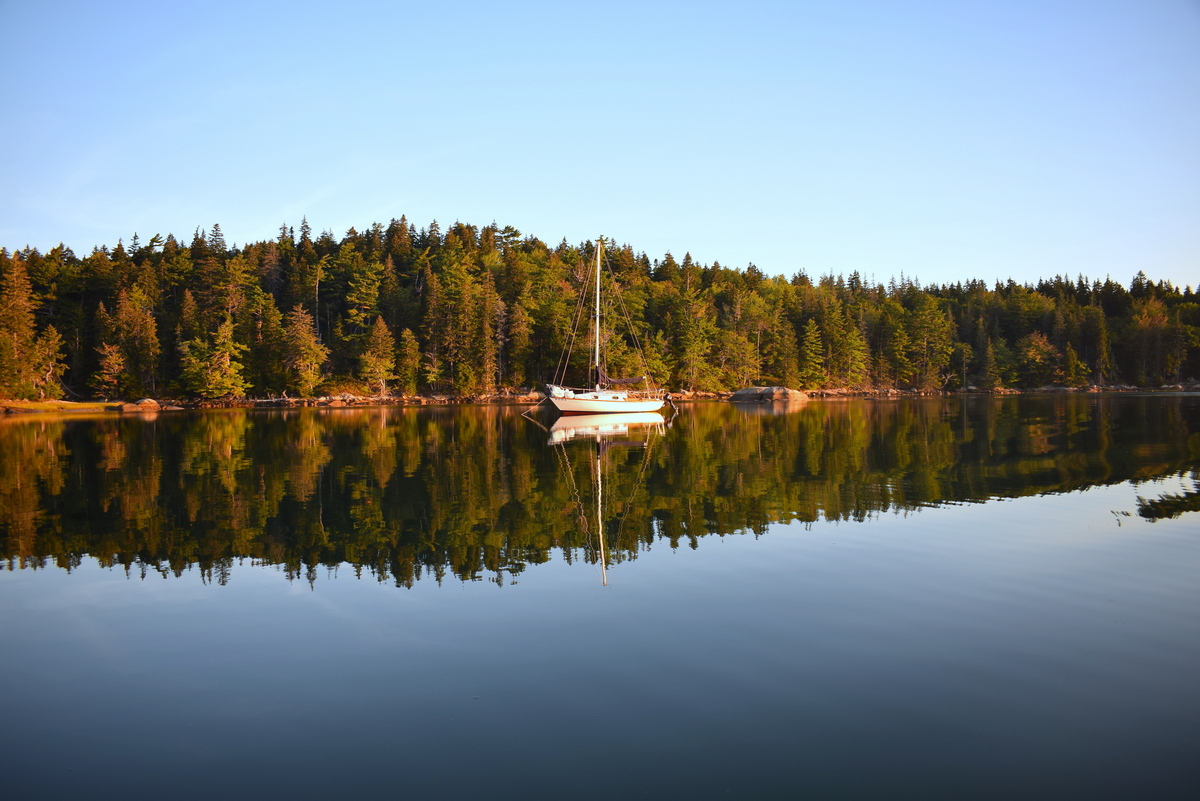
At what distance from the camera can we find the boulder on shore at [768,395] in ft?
283

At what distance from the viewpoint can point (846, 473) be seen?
1945 centimetres

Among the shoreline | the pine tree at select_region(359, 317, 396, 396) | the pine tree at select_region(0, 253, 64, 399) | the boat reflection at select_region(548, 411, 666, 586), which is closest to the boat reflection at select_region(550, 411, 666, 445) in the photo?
the boat reflection at select_region(548, 411, 666, 586)

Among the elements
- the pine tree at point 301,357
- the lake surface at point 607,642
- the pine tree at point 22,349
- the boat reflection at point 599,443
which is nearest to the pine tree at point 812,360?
the boat reflection at point 599,443

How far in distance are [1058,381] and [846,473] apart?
4511 inches

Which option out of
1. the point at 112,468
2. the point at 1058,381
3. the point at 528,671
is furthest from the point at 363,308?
the point at 1058,381

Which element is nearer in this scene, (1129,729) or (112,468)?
(1129,729)

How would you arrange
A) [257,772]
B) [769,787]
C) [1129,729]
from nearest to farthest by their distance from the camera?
[769,787], [257,772], [1129,729]

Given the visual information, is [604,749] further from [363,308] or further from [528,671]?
[363,308]

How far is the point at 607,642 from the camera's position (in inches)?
287

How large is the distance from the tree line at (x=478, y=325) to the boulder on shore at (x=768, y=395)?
8.31m

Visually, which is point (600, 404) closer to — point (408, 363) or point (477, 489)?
point (477, 489)

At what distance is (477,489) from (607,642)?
10472mm

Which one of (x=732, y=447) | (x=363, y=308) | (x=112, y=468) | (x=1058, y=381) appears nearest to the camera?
(x=112, y=468)

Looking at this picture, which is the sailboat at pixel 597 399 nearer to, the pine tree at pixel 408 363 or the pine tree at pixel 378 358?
the pine tree at pixel 378 358
